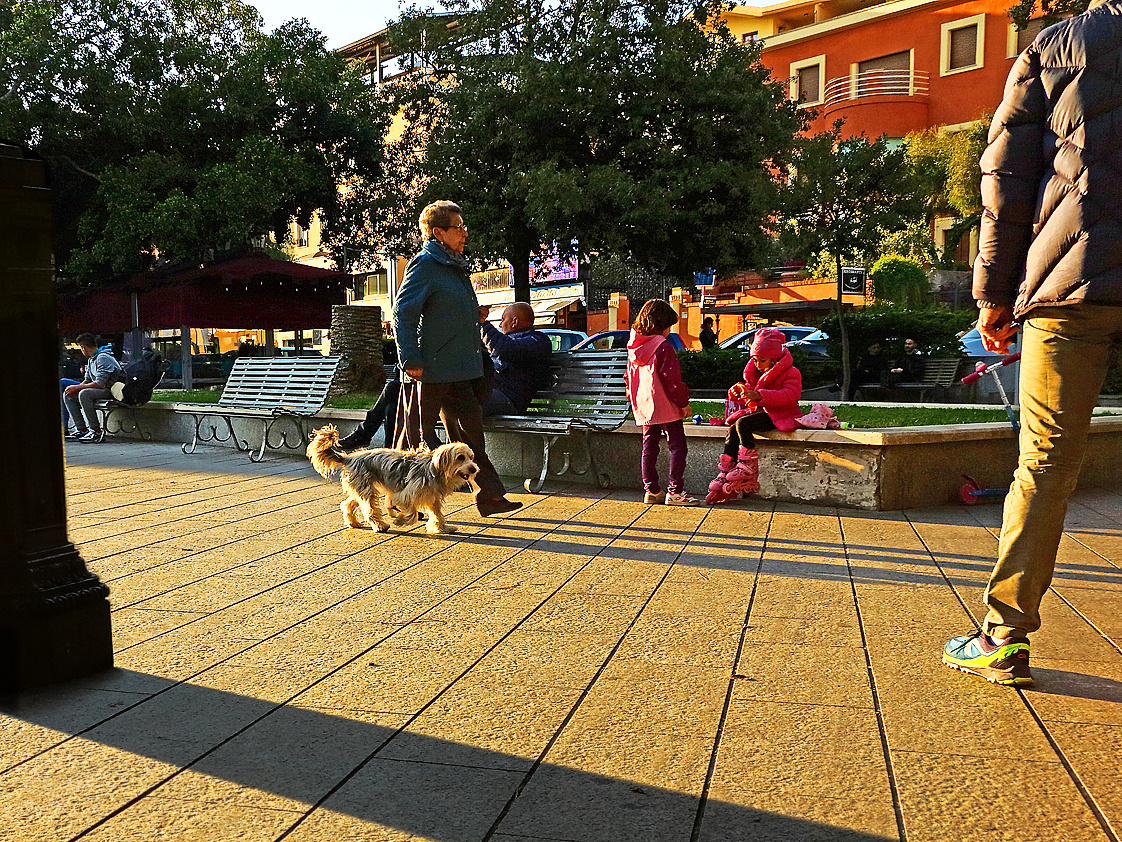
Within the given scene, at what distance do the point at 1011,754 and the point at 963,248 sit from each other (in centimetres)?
3759

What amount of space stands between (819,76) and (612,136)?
24.2 metres

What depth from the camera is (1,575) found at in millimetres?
3152

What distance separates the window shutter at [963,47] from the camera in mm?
36562

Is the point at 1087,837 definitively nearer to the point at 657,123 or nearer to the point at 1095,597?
the point at 1095,597

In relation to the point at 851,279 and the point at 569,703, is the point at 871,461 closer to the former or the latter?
the point at 569,703

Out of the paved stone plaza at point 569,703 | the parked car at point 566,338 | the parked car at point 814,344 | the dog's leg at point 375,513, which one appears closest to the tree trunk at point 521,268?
the parked car at point 566,338

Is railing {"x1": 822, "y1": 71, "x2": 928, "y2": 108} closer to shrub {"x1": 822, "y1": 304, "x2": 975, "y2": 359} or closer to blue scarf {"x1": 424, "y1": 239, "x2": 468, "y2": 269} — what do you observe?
shrub {"x1": 822, "y1": 304, "x2": 975, "y2": 359}

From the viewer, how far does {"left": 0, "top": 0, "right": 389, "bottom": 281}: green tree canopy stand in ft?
67.5

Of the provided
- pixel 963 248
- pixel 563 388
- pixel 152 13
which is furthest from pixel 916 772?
pixel 963 248

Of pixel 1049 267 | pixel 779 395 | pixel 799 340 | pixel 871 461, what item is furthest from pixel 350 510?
pixel 799 340

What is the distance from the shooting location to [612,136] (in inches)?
811

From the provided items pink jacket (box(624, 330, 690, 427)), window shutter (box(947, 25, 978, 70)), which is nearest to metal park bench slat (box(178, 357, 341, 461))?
pink jacket (box(624, 330, 690, 427))

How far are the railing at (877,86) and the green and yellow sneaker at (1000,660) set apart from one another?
126ft

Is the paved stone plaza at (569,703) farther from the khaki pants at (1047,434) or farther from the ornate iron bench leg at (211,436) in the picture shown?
the ornate iron bench leg at (211,436)
